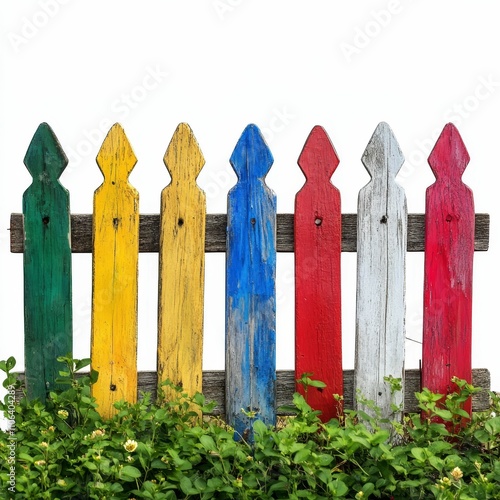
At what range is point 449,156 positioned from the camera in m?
4.91

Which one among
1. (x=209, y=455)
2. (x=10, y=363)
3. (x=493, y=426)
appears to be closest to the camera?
(x=209, y=455)

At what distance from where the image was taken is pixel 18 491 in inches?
154

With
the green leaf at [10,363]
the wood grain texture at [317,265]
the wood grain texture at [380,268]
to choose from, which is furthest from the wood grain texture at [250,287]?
the green leaf at [10,363]

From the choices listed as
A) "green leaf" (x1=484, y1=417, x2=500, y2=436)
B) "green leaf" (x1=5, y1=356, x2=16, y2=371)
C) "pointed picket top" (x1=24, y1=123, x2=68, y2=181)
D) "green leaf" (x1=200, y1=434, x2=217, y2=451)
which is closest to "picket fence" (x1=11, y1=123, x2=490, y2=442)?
"pointed picket top" (x1=24, y1=123, x2=68, y2=181)

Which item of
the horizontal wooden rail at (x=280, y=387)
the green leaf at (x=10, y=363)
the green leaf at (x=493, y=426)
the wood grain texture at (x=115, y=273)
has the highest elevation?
the wood grain texture at (x=115, y=273)

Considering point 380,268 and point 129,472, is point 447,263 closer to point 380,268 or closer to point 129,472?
point 380,268

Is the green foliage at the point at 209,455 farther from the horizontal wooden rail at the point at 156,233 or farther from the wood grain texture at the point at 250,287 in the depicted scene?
the horizontal wooden rail at the point at 156,233

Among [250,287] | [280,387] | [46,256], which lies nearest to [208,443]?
[280,387]

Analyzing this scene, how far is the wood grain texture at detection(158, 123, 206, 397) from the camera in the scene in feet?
15.3

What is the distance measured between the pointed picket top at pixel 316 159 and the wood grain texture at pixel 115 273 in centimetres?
99

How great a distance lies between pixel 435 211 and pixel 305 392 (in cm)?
132

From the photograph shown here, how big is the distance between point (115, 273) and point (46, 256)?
403 mm

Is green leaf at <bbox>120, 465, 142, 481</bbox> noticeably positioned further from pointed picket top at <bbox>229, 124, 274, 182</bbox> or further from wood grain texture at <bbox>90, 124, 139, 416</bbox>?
pointed picket top at <bbox>229, 124, 274, 182</bbox>

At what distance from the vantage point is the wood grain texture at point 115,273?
4.66 metres
